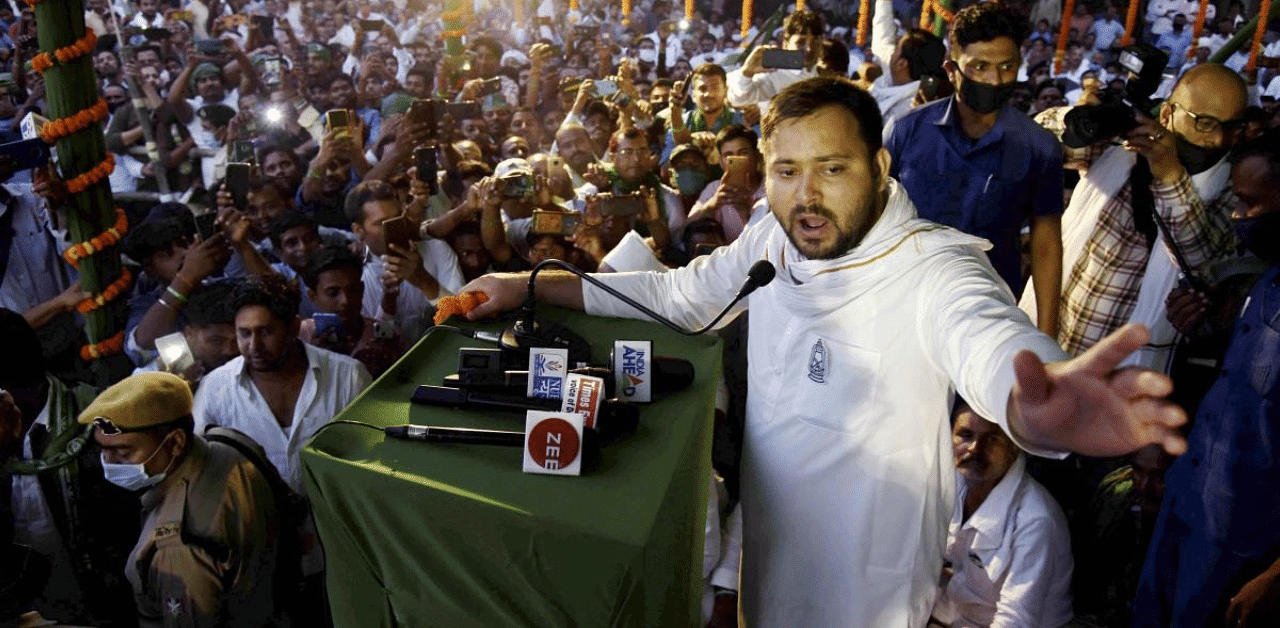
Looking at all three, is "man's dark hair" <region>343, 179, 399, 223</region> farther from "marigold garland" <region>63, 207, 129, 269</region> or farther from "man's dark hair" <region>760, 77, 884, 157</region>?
"man's dark hair" <region>760, 77, 884, 157</region>

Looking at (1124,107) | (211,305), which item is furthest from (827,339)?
(211,305)

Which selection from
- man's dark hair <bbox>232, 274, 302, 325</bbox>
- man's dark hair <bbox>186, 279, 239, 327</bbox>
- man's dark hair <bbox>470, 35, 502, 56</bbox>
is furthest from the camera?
man's dark hair <bbox>470, 35, 502, 56</bbox>

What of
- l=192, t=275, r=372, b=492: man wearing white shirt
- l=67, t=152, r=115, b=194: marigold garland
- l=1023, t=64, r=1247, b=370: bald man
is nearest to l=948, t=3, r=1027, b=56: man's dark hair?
l=1023, t=64, r=1247, b=370: bald man

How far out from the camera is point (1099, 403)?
103 centimetres

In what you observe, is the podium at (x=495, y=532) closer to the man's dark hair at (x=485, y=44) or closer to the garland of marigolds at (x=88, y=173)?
the garland of marigolds at (x=88, y=173)

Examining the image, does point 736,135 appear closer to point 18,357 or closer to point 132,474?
point 132,474

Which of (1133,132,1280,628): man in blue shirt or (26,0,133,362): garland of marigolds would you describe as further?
(26,0,133,362): garland of marigolds

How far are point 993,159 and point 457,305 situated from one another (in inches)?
75.9

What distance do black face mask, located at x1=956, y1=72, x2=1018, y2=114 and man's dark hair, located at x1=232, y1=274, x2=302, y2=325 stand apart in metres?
2.56

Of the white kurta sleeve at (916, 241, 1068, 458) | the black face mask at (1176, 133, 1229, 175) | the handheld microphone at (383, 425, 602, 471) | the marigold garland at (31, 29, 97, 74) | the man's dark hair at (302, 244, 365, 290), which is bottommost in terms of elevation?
the man's dark hair at (302, 244, 365, 290)

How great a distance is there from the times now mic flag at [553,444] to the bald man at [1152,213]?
2413mm

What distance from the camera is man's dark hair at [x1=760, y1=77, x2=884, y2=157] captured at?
66.6 inches

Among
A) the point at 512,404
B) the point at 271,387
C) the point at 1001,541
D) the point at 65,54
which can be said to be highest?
the point at 65,54

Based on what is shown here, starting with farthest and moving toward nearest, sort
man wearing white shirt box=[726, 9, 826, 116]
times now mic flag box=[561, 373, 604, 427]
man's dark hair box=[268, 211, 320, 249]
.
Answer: man wearing white shirt box=[726, 9, 826, 116], man's dark hair box=[268, 211, 320, 249], times now mic flag box=[561, 373, 604, 427]
